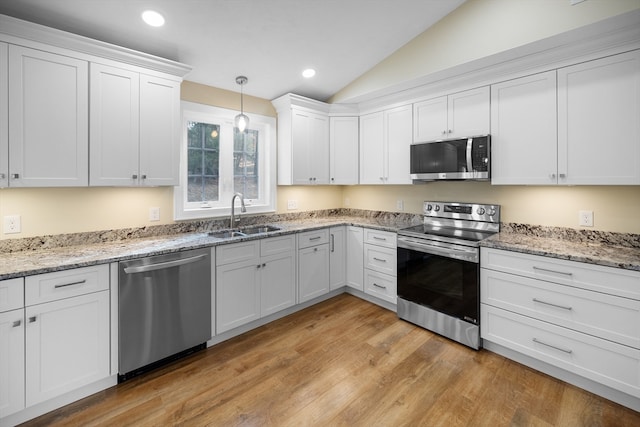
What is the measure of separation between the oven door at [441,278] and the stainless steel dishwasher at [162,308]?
186 cm

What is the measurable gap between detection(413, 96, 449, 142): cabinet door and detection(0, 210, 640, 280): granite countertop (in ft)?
3.34

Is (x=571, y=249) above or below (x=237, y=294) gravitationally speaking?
above

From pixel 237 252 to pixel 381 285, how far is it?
163 cm

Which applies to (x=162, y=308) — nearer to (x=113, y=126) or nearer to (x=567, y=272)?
(x=113, y=126)

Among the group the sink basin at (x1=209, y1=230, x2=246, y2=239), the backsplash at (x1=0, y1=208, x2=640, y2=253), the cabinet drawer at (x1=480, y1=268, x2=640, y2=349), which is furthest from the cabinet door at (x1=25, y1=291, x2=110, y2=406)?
the cabinet drawer at (x1=480, y1=268, x2=640, y2=349)

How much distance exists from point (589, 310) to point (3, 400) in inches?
141

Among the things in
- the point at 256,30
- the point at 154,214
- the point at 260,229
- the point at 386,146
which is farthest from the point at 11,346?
the point at 386,146

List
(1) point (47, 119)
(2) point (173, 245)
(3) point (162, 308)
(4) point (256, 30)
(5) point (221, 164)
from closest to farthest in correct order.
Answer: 1. (1) point (47, 119)
2. (3) point (162, 308)
3. (2) point (173, 245)
4. (4) point (256, 30)
5. (5) point (221, 164)

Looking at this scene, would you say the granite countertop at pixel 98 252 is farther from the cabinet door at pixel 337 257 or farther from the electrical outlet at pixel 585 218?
the electrical outlet at pixel 585 218

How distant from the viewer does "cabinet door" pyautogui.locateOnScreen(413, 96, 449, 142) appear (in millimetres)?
3047

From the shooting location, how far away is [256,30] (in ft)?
8.29

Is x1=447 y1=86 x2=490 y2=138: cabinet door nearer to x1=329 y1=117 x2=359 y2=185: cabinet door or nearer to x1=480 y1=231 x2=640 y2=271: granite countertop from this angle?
x1=480 y1=231 x2=640 y2=271: granite countertop

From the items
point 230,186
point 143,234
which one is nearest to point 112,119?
point 143,234

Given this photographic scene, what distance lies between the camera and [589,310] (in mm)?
2025
